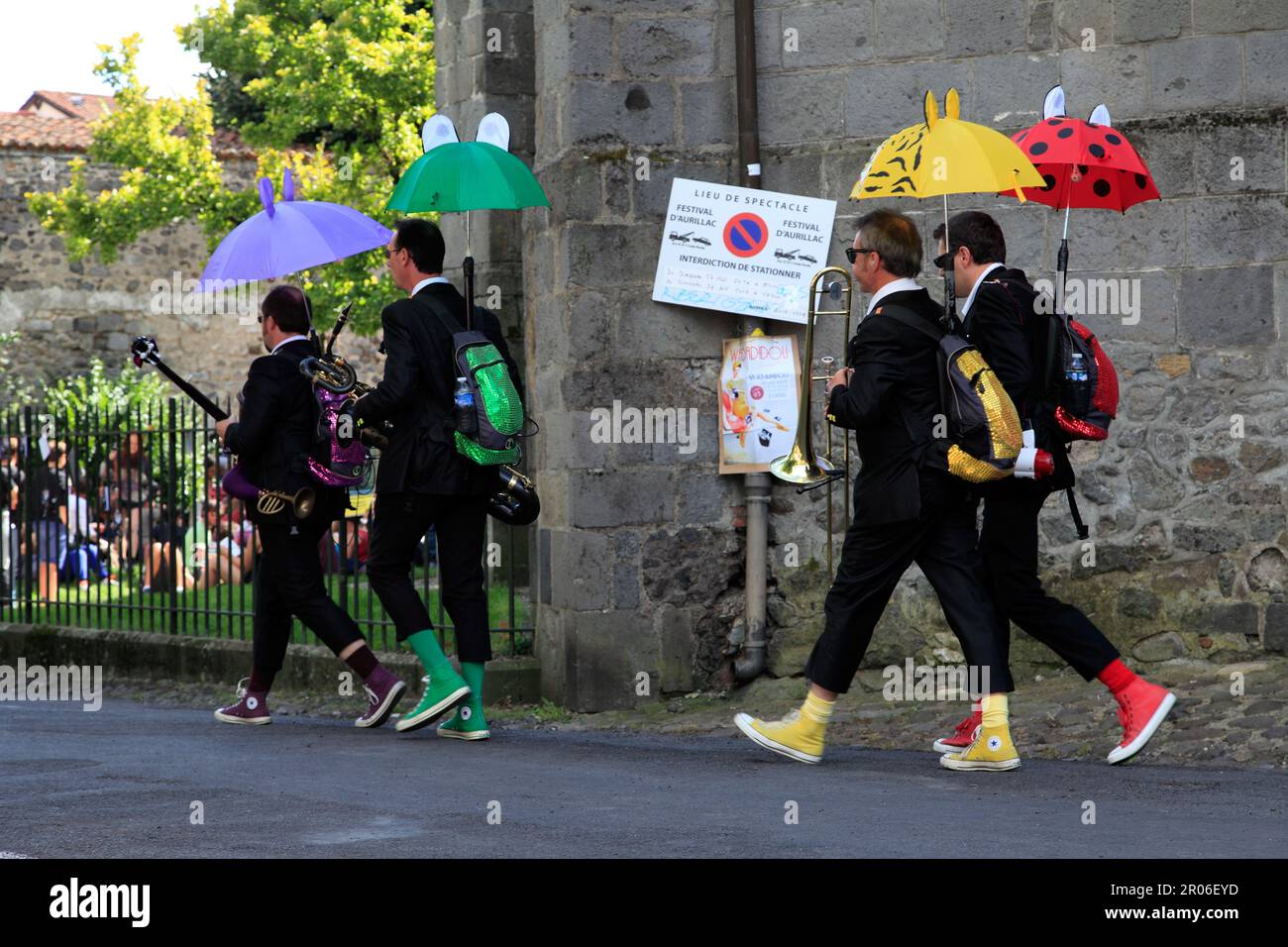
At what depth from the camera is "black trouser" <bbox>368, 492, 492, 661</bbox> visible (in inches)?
303

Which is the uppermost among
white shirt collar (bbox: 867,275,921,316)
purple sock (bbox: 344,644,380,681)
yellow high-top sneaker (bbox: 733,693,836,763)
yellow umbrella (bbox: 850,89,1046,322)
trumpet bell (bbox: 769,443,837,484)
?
yellow umbrella (bbox: 850,89,1046,322)

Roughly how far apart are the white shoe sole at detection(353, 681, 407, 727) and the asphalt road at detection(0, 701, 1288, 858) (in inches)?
7.6

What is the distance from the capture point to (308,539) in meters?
8.30

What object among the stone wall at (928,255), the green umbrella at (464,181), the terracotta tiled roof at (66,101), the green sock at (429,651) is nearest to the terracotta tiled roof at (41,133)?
the terracotta tiled roof at (66,101)

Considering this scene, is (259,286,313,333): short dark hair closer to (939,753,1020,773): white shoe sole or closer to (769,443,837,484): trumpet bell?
→ (769,443,837,484): trumpet bell

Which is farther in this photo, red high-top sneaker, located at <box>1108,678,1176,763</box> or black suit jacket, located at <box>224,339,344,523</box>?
black suit jacket, located at <box>224,339,344,523</box>

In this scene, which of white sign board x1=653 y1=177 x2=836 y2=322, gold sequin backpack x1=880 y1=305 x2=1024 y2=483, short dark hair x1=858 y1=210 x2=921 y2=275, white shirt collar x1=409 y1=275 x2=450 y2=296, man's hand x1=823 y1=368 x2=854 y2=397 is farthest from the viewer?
white sign board x1=653 y1=177 x2=836 y2=322

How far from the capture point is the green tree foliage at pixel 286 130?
27469mm

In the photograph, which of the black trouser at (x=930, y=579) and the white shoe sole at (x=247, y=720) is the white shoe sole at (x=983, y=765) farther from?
the white shoe sole at (x=247, y=720)

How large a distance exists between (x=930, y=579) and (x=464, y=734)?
215 cm

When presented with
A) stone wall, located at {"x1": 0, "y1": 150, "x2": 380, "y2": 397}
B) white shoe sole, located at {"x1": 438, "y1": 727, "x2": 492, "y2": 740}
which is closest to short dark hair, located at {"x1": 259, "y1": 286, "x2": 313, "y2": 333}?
white shoe sole, located at {"x1": 438, "y1": 727, "x2": 492, "y2": 740}

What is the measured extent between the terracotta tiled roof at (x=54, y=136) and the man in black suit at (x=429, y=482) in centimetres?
2390
